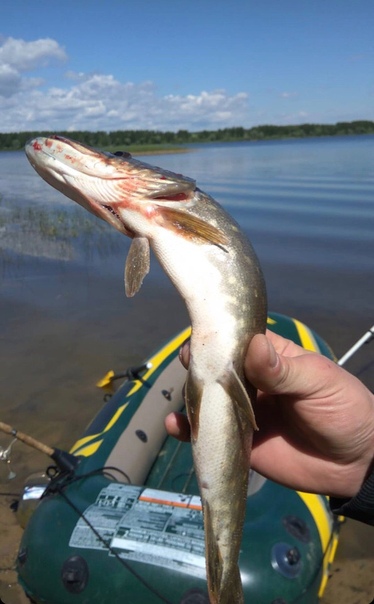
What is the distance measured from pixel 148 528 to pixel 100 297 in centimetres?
877

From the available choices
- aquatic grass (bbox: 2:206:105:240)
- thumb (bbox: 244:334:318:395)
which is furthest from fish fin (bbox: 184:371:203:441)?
aquatic grass (bbox: 2:206:105:240)

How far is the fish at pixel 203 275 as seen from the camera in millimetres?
1973

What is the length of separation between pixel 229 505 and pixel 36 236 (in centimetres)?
1666

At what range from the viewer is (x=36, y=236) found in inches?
693

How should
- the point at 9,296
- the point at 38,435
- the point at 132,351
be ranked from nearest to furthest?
the point at 38,435 → the point at 132,351 → the point at 9,296

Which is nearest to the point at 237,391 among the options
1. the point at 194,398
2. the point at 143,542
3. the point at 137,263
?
the point at 194,398

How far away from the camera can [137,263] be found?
2.02 m

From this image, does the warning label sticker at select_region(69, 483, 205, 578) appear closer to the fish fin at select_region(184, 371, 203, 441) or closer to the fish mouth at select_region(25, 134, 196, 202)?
the fish fin at select_region(184, 371, 203, 441)

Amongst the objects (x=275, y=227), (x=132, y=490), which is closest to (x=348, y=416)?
(x=132, y=490)

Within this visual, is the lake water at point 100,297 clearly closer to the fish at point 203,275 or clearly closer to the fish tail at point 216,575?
the fish tail at point 216,575

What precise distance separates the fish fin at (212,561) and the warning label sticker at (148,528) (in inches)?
Result: 58.7

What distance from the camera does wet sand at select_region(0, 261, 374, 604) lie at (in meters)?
5.10

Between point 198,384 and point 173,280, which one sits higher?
point 173,280

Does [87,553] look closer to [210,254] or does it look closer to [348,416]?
[348,416]
